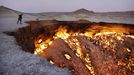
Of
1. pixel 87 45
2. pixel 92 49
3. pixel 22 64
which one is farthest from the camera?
pixel 87 45

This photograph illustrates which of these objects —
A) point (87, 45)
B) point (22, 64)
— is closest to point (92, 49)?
point (87, 45)

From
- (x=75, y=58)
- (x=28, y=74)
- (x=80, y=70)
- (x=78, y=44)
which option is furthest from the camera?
(x=78, y=44)

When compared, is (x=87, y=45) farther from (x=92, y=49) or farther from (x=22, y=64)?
(x=22, y=64)

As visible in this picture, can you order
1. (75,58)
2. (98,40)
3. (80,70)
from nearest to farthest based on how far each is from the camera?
1. (80,70)
2. (75,58)
3. (98,40)

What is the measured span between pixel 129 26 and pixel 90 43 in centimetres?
337

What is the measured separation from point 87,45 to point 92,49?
613 mm

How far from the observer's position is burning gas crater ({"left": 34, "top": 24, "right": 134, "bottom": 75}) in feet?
36.4

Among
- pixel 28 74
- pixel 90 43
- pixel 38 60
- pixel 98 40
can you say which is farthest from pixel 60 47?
pixel 28 74

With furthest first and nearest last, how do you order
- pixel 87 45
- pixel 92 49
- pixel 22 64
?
1. pixel 87 45
2. pixel 92 49
3. pixel 22 64

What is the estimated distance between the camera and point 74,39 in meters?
14.9

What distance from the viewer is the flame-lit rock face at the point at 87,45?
11.2 m

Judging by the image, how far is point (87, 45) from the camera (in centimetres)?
1388

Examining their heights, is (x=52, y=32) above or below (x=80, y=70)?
above

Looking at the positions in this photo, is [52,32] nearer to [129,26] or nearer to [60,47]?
[60,47]
